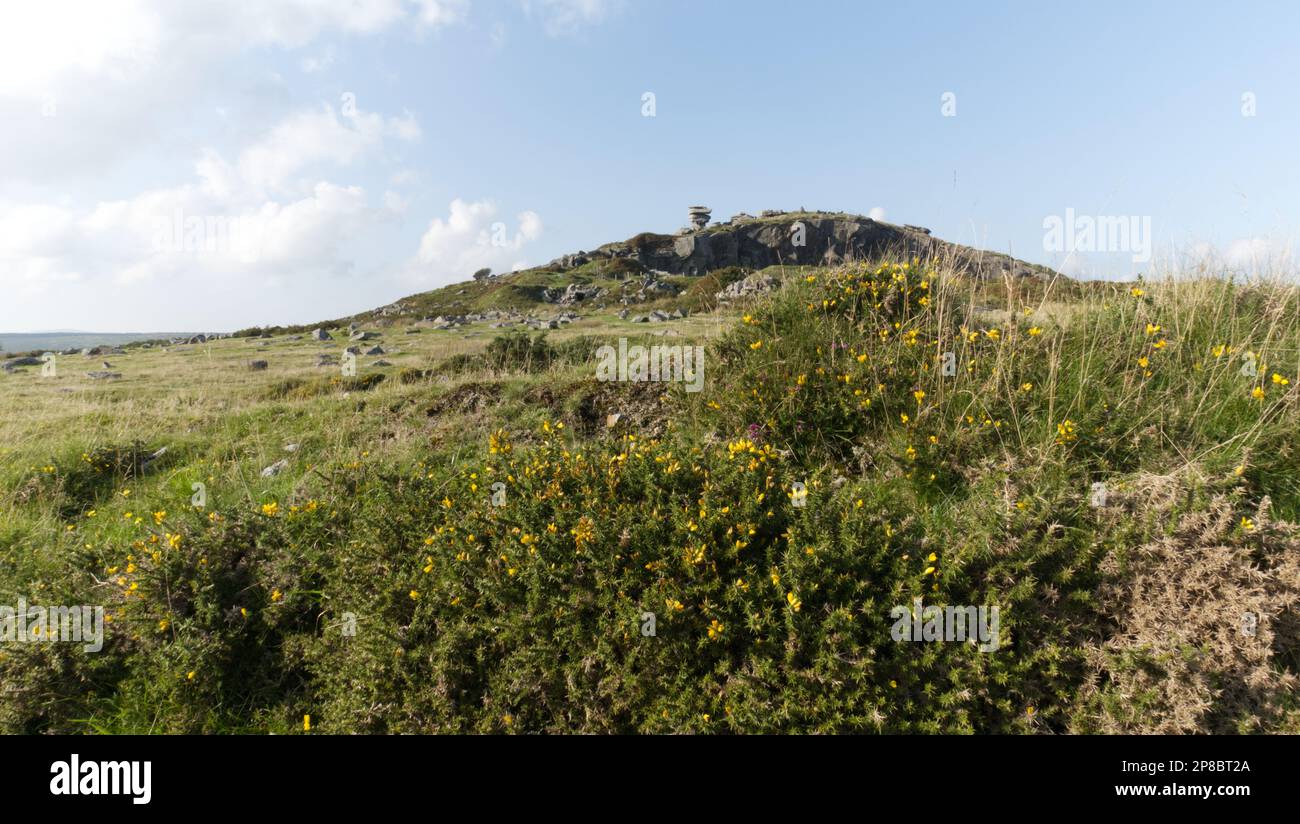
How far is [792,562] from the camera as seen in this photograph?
3.27 meters

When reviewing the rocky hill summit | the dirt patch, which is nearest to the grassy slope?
the dirt patch

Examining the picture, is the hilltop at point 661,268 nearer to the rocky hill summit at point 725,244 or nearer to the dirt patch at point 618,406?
the rocky hill summit at point 725,244

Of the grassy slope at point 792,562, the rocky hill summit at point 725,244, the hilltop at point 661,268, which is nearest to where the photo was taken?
the grassy slope at point 792,562

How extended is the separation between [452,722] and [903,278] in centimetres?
565

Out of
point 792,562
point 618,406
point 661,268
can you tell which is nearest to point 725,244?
point 661,268

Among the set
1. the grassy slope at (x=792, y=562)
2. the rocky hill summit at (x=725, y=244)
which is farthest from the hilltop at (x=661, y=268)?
the grassy slope at (x=792, y=562)

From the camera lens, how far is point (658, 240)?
9175 centimetres

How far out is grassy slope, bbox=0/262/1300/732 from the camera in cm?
300

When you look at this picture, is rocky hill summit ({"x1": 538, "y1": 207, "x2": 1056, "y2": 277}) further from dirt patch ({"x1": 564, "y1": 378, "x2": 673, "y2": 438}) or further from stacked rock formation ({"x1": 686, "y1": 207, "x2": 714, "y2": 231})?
dirt patch ({"x1": 564, "y1": 378, "x2": 673, "y2": 438})

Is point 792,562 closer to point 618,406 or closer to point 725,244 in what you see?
point 618,406

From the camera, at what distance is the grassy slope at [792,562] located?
2996 millimetres
